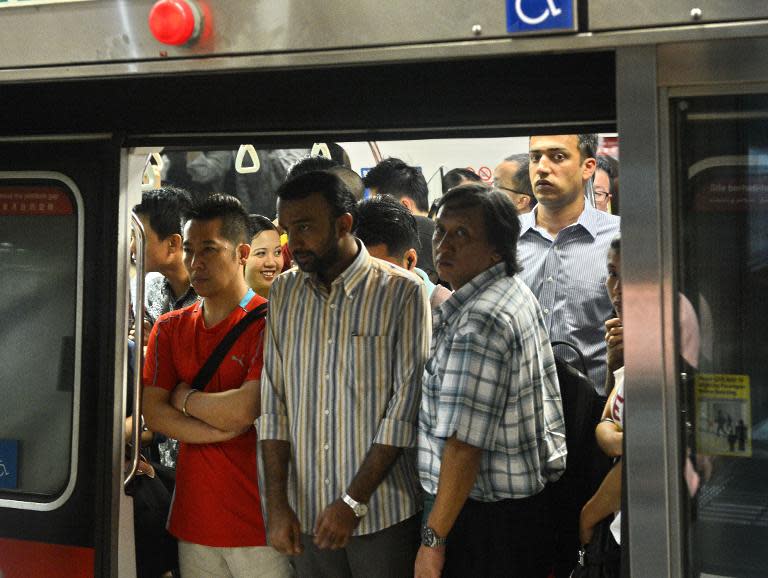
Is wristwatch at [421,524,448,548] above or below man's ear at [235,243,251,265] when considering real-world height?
below

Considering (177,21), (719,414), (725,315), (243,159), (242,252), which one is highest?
(243,159)

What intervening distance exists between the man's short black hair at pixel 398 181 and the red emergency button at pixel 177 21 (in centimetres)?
351

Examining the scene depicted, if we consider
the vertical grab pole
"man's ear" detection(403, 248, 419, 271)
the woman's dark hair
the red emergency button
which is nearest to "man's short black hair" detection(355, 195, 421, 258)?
"man's ear" detection(403, 248, 419, 271)

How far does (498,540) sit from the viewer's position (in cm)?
294

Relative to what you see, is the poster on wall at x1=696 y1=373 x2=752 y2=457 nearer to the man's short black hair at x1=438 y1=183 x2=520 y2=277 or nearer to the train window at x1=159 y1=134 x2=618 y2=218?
the man's short black hair at x1=438 y1=183 x2=520 y2=277

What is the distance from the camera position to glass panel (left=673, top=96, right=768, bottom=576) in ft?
6.83

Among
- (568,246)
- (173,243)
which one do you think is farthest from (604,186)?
(173,243)

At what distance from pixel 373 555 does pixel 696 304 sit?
55.5 inches

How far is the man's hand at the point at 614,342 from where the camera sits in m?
3.34

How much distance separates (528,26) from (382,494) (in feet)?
5.15

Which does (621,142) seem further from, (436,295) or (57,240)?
(436,295)

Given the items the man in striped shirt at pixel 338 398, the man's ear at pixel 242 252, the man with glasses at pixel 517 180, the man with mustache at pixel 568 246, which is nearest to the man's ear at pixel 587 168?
the man with mustache at pixel 568 246

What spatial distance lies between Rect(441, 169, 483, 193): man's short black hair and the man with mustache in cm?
155

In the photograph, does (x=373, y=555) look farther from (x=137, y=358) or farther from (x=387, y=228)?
(x=387, y=228)
